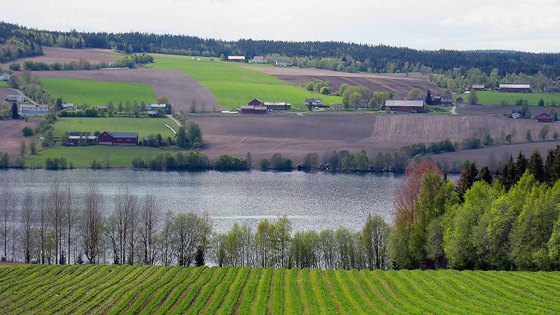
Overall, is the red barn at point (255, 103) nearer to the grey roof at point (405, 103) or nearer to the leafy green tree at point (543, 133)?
the grey roof at point (405, 103)

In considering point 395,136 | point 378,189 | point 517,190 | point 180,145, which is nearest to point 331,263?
point 517,190

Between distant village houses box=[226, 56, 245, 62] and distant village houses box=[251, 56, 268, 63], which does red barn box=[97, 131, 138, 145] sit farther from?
distant village houses box=[226, 56, 245, 62]

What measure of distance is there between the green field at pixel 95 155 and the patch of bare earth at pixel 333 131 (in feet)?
29.2

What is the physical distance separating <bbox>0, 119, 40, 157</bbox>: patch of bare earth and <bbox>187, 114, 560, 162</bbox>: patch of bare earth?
23099 millimetres

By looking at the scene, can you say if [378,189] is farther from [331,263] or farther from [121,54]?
[121,54]

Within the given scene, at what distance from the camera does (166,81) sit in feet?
433

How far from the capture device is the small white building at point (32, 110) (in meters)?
102

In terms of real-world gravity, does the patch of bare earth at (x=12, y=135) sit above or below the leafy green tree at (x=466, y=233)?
below

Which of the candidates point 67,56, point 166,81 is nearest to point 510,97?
point 166,81

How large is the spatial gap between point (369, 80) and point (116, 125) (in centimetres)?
6126

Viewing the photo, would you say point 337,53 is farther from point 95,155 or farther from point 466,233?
point 466,233

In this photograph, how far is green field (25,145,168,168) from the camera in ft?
278

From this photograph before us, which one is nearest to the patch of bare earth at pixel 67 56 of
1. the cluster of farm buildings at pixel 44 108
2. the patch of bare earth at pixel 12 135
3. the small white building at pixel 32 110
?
the cluster of farm buildings at pixel 44 108

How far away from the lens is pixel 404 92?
440 feet
